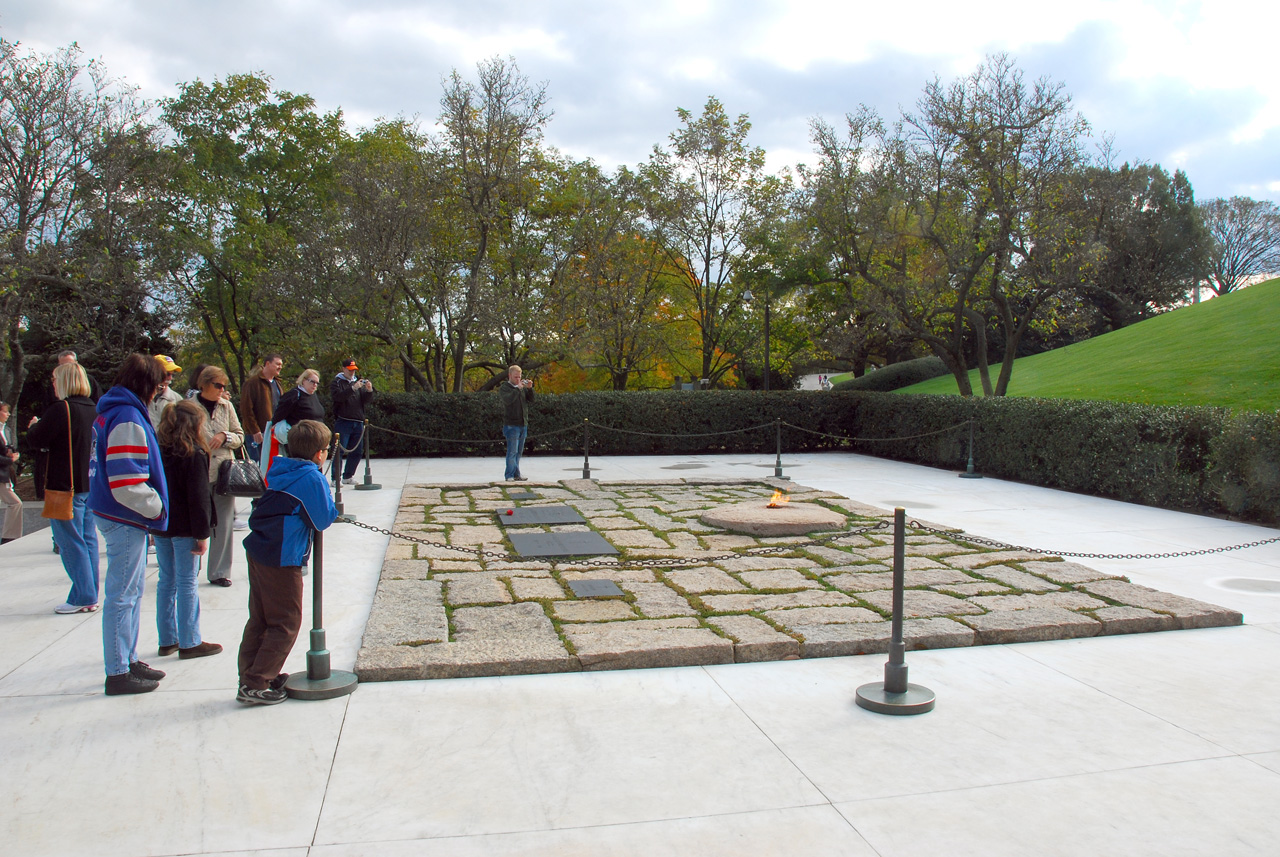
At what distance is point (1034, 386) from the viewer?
74.4ft

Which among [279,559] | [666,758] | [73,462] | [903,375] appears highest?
[903,375]

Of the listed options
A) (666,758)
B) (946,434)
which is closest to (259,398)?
(666,758)

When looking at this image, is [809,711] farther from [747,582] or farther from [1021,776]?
[747,582]

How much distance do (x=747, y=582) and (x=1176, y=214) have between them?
40.6 metres

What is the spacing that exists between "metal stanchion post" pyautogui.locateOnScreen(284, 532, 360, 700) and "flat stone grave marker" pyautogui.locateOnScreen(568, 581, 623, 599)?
6.64 feet

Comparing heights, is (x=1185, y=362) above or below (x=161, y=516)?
above

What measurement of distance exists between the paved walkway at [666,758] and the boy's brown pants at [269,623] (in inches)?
7.1

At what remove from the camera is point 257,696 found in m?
3.94

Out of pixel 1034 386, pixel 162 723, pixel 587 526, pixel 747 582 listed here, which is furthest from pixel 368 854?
pixel 1034 386

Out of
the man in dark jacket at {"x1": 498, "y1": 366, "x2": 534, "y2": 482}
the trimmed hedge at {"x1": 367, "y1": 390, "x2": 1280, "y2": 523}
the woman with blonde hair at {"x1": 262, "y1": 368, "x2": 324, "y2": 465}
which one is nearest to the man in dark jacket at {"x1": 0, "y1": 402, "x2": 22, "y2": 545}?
the woman with blonde hair at {"x1": 262, "y1": 368, "x2": 324, "y2": 465}

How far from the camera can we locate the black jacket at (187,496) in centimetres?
451

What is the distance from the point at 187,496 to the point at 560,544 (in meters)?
3.74

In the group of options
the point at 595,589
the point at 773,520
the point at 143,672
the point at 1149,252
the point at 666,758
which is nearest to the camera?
the point at 666,758

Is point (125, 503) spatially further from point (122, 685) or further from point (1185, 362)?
point (1185, 362)
